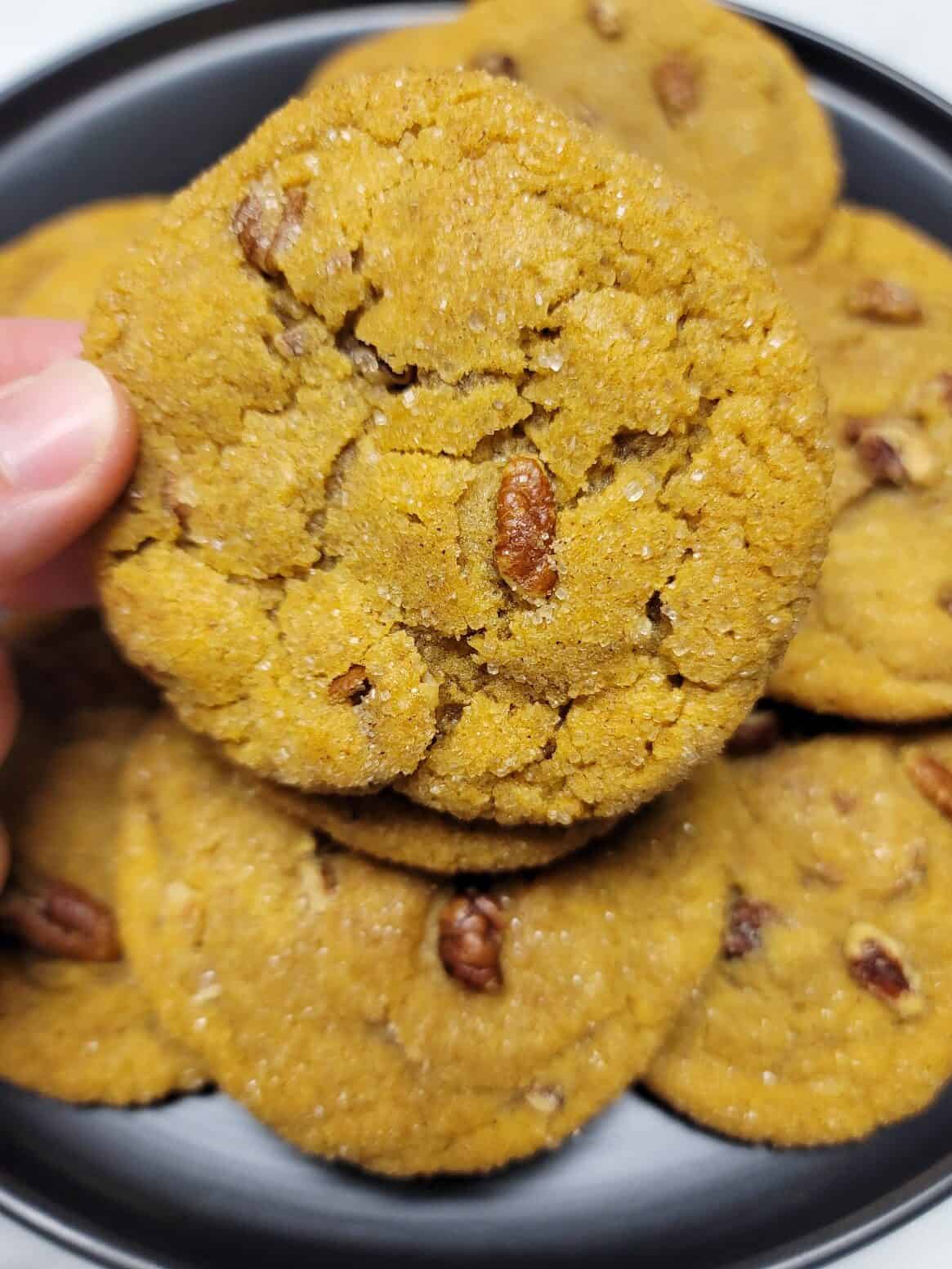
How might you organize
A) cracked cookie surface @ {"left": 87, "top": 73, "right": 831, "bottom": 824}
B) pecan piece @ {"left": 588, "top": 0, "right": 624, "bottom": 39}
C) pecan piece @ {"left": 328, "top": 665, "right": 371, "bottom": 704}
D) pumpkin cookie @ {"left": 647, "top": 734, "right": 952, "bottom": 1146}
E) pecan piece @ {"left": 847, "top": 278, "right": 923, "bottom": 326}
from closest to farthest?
cracked cookie surface @ {"left": 87, "top": 73, "right": 831, "bottom": 824}, pecan piece @ {"left": 328, "top": 665, "right": 371, "bottom": 704}, pumpkin cookie @ {"left": 647, "top": 734, "right": 952, "bottom": 1146}, pecan piece @ {"left": 847, "top": 278, "right": 923, "bottom": 326}, pecan piece @ {"left": 588, "top": 0, "right": 624, "bottom": 39}

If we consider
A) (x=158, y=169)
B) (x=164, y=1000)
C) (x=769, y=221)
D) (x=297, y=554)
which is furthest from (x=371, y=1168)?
(x=158, y=169)

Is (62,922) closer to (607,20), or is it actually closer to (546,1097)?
(546,1097)

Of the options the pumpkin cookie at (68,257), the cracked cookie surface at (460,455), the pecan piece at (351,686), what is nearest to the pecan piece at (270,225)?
the cracked cookie surface at (460,455)

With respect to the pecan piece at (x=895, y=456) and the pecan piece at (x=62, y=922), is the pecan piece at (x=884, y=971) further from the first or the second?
the pecan piece at (x=62, y=922)

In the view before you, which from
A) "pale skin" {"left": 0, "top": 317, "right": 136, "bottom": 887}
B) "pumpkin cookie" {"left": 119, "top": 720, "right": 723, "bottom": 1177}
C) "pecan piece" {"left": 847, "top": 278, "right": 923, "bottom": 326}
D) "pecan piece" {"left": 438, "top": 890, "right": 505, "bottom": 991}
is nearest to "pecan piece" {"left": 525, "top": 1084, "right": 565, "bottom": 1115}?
"pumpkin cookie" {"left": 119, "top": 720, "right": 723, "bottom": 1177}

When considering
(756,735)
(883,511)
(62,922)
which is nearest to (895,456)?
(883,511)

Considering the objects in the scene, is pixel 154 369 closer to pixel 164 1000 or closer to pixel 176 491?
pixel 176 491

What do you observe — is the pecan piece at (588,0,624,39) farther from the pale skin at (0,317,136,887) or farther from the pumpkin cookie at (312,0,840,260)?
the pale skin at (0,317,136,887)
